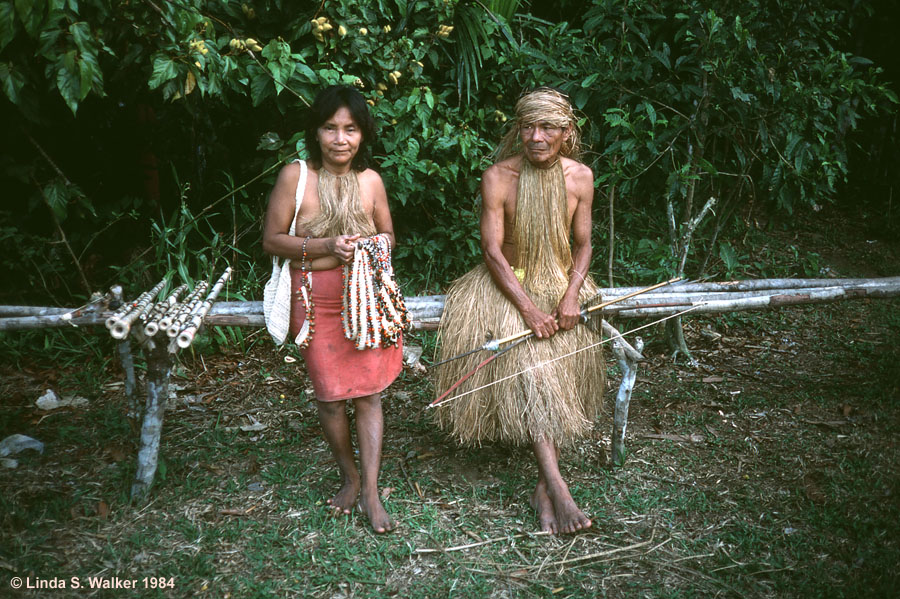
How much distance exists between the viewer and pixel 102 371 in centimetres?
376

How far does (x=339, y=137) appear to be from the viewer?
2.54 m

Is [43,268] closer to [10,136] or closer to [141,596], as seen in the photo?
[10,136]

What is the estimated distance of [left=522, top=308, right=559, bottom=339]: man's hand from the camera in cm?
281

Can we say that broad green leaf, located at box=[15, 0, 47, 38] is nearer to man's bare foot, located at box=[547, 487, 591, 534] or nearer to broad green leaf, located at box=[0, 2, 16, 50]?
broad green leaf, located at box=[0, 2, 16, 50]

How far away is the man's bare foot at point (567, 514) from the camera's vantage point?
2564 millimetres

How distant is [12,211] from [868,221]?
6453 mm

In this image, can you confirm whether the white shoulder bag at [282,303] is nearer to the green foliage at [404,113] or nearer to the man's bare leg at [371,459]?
the man's bare leg at [371,459]

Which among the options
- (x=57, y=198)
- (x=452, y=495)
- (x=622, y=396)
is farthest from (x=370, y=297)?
(x=57, y=198)

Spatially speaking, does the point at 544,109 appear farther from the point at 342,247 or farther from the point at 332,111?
the point at 342,247

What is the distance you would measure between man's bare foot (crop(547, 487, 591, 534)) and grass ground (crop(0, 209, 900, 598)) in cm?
5

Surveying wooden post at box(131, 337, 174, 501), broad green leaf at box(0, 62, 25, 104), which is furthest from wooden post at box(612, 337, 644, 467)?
broad green leaf at box(0, 62, 25, 104)

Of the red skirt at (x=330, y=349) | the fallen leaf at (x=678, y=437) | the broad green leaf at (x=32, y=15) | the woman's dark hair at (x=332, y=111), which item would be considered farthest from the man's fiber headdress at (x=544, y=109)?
the broad green leaf at (x=32, y=15)

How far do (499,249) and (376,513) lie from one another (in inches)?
46.1

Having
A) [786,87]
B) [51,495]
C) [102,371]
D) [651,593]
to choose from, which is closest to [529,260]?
[651,593]
